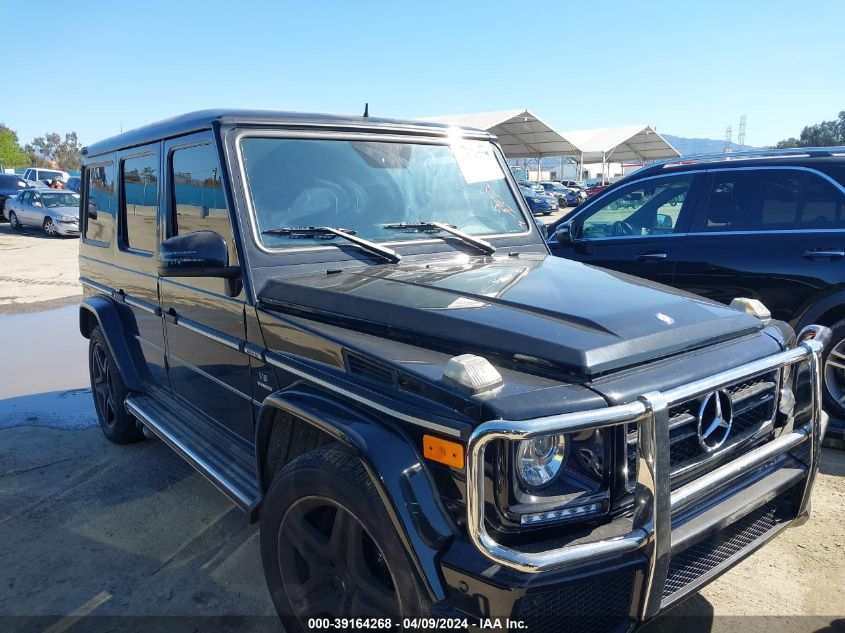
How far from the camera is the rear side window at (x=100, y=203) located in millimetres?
4417

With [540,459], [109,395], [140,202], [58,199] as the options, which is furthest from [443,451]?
[58,199]

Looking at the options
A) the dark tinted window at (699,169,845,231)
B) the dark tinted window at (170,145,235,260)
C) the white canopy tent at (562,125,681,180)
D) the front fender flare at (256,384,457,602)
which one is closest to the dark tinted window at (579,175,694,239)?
the dark tinted window at (699,169,845,231)

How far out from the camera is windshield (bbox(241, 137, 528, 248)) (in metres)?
2.98

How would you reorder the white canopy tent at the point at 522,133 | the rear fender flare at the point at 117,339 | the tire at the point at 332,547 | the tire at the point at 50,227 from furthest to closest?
the white canopy tent at the point at 522,133 < the tire at the point at 50,227 < the rear fender flare at the point at 117,339 < the tire at the point at 332,547

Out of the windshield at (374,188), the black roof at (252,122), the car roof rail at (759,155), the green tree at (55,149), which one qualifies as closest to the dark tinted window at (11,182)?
the black roof at (252,122)

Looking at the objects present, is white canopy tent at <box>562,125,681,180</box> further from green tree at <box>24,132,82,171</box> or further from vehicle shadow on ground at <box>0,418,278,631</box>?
green tree at <box>24,132,82,171</box>

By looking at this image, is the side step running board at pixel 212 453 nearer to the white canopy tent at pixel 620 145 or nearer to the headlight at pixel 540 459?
the headlight at pixel 540 459

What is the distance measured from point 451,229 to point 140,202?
75.1 inches

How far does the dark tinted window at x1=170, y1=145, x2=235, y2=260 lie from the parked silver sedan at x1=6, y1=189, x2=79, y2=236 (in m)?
18.1

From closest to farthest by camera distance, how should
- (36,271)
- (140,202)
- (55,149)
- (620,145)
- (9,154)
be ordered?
(140,202) → (36,271) → (620,145) → (9,154) → (55,149)

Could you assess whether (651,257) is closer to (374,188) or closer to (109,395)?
(374,188)

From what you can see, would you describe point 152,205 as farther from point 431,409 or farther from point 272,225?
point 431,409

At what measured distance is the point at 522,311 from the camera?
2.35 m

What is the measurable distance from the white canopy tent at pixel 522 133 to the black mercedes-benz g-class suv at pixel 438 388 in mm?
27663
